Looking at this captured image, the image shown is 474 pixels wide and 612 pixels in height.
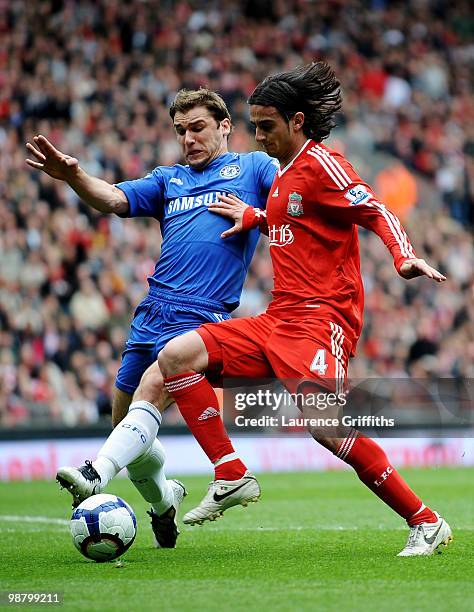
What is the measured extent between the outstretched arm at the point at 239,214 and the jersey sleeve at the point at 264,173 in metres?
0.21

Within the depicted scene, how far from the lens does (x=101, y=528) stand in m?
6.29

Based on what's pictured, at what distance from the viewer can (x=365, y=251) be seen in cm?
1925

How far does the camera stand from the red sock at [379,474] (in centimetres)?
621

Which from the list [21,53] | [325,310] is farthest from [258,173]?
[21,53]

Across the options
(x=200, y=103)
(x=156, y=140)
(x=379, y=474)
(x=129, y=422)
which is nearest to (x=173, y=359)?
(x=129, y=422)

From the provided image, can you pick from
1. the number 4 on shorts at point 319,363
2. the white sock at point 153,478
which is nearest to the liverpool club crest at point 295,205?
the number 4 on shorts at point 319,363

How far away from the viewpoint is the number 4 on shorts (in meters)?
6.25

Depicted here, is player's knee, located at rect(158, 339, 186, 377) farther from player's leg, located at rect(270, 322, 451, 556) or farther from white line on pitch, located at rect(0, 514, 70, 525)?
white line on pitch, located at rect(0, 514, 70, 525)

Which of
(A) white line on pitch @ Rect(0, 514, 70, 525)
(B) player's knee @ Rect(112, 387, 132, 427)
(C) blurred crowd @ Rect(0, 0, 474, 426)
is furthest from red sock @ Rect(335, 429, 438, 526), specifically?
(C) blurred crowd @ Rect(0, 0, 474, 426)

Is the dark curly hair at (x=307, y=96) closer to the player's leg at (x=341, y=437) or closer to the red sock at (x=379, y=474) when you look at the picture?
the player's leg at (x=341, y=437)

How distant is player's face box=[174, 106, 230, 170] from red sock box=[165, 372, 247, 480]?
1611 millimetres

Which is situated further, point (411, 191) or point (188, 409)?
point (411, 191)

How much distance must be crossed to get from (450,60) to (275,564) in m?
19.0

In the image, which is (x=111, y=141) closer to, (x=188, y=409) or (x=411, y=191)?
Answer: (x=411, y=191)
